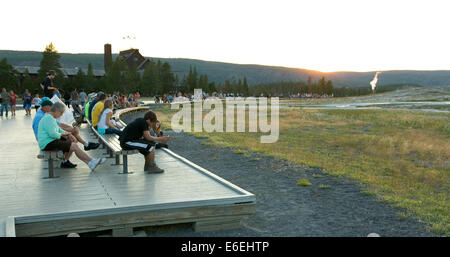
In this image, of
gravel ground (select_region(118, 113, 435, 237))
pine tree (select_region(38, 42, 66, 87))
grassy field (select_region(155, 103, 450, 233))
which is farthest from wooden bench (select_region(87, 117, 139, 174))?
pine tree (select_region(38, 42, 66, 87))

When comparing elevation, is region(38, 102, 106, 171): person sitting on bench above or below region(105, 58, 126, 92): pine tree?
below

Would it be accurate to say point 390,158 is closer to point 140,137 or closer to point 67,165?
point 140,137

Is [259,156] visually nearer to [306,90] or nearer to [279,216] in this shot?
[279,216]

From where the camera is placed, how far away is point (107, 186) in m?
6.81

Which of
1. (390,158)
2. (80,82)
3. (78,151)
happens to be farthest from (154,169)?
(80,82)

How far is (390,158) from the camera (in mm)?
14242

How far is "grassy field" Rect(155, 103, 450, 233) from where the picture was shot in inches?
307

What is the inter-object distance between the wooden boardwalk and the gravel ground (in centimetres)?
28

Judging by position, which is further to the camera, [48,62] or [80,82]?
[80,82]

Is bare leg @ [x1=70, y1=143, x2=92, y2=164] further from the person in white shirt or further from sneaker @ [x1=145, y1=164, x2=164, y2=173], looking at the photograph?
the person in white shirt

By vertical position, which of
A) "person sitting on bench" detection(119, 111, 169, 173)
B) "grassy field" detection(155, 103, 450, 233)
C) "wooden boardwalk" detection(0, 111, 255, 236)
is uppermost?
"person sitting on bench" detection(119, 111, 169, 173)

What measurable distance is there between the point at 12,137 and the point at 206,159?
668cm

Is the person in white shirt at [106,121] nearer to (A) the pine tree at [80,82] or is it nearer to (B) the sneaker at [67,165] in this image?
(B) the sneaker at [67,165]

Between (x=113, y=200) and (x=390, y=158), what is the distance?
11.2 metres
